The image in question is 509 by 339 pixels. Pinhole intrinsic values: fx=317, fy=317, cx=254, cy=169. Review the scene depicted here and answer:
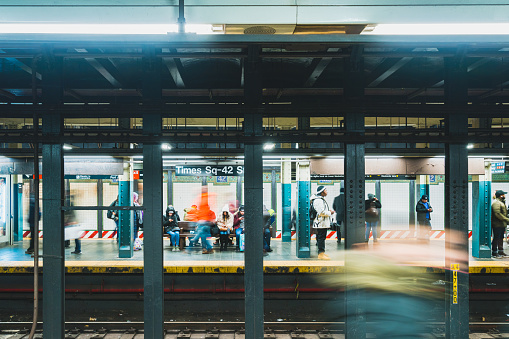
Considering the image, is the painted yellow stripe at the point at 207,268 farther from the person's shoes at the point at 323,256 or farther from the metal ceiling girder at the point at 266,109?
the metal ceiling girder at the point at 266,109

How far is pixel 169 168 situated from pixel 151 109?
8193 mm

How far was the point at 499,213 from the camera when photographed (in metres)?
8.60

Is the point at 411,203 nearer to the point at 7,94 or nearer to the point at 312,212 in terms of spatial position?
the point at 312,212

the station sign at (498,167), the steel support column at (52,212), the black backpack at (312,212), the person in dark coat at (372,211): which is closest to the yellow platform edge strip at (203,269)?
the black backpack at (312,212)

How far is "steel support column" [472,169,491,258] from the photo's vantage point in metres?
8.59

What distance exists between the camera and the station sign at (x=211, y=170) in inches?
302

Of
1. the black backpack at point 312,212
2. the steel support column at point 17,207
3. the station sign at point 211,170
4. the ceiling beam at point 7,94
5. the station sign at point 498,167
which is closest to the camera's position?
the ceiling beam at point 7,94

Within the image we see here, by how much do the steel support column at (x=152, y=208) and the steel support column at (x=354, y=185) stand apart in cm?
201

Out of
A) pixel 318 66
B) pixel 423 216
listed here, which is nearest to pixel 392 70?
pixel 318 66

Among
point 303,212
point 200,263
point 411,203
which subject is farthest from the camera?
point 411,203

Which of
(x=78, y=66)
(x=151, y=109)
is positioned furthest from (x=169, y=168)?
(x=151, y=109)

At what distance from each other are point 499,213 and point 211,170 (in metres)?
7.83

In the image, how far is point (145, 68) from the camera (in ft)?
10.9

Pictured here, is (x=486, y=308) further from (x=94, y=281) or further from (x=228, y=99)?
(x=94, y=281)
